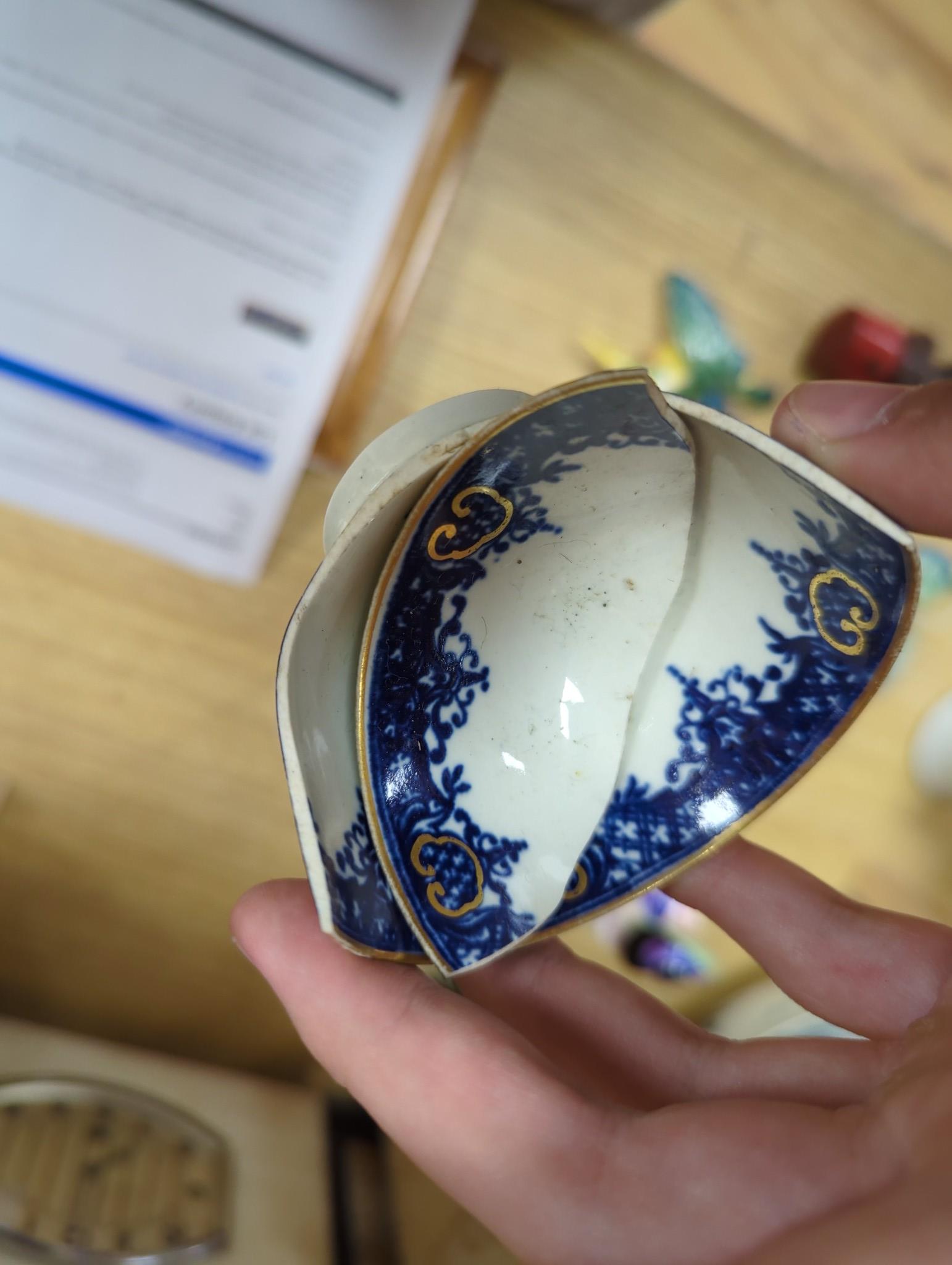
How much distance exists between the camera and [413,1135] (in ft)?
0.89

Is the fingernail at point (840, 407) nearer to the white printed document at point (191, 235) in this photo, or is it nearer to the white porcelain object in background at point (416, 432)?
the white porcelain object in background at point (416, 432)

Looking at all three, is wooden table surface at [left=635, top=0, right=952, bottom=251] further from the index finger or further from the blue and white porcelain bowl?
the index finger

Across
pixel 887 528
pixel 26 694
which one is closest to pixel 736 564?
pixel 887 528

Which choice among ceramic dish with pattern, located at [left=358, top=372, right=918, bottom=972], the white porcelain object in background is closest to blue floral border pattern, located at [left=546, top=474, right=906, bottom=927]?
ceramic dish with pattern, located at [left=358, top=372, right=918, bottom=972]

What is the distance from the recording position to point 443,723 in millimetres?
342

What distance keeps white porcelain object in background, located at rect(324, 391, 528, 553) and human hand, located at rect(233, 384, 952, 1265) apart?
0.41 feet

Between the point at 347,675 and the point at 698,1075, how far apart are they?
23cm

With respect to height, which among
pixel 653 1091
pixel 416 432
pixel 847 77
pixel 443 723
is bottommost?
pixel 653 1091

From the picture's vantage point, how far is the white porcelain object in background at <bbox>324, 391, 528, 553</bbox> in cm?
26

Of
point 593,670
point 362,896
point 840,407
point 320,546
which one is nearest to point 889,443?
point 840,407

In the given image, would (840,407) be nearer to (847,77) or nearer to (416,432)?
(416,432)

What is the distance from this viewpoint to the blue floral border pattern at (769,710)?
308mm

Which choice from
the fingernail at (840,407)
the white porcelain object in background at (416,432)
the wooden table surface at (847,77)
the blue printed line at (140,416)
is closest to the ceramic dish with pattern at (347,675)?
the white porcelain object in background at (416,432)

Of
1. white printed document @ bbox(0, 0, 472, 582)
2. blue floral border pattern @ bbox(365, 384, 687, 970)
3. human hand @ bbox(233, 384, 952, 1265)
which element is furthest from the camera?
white printed document @ bbox(0, 0, 472, 582)
